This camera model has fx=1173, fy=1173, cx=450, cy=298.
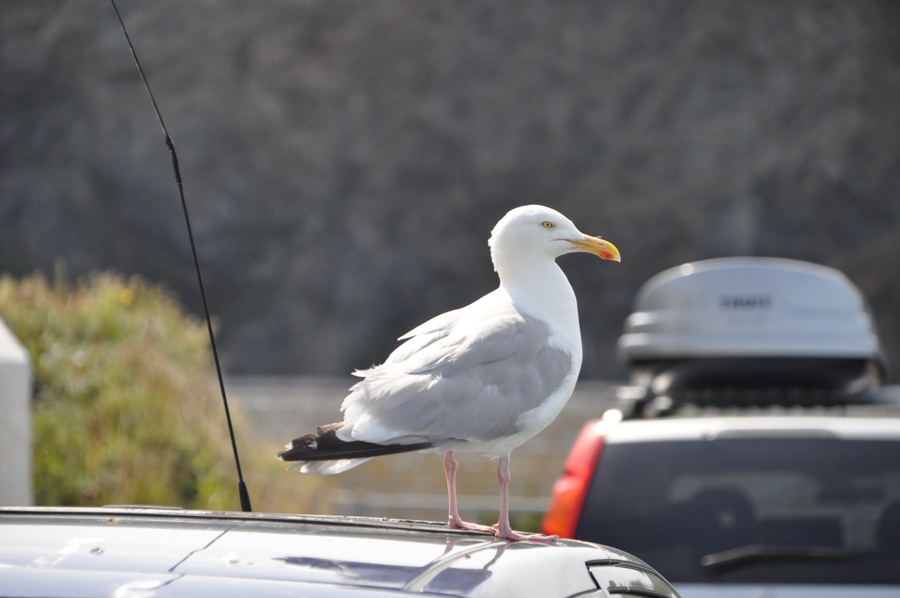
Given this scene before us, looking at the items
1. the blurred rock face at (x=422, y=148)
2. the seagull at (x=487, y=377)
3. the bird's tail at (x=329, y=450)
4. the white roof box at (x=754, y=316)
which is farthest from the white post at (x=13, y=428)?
the blurred rock face at (x=422, y=148)

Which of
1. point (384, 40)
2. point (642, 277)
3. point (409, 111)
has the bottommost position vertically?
point (642, 277)

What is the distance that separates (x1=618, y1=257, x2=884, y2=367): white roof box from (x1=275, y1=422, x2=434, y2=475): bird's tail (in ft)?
13.1

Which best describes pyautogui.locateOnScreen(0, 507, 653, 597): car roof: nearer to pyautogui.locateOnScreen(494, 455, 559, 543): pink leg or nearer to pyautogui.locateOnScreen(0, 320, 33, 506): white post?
pyautogui.locateOnScreen(494, 455, 559, 543): pink leg

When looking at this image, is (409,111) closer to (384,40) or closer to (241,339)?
(384,40)

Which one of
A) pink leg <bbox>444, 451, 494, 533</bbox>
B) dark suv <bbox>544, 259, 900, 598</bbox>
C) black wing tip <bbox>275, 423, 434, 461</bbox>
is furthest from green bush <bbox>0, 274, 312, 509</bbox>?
black wing tip <bbox>275, 423, 434, 461</bbox>

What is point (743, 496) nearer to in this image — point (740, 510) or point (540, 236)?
point (740, 510)

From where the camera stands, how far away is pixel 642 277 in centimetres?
5172

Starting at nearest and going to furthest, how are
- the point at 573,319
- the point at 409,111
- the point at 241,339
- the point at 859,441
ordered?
the point at 573,319 < the point at 859,441 < the point at 241,339 < the point at 409,111

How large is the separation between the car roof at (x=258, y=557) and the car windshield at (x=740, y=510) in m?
1.91

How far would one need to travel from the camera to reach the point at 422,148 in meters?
56.1

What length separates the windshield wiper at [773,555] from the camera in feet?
13.9

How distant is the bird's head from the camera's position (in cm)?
279

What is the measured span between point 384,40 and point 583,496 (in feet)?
182

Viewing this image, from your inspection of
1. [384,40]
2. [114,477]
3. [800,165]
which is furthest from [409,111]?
[114,477]
